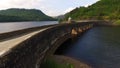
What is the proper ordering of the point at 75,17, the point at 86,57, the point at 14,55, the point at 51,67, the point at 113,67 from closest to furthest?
1. the point at 14,55
2. the point at 51,67
3. the point at 113,67
4. the point at 86,57
5. the point at 75,17

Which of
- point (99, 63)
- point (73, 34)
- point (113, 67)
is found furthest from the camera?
point (73, 34)

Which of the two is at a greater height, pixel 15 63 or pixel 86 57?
pixel 15 63

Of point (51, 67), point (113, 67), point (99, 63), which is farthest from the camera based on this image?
point (99, 63)

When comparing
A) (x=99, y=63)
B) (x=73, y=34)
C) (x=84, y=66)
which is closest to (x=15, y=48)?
(x=84, y=66)

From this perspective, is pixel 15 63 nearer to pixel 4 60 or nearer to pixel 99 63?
pixel 4 60

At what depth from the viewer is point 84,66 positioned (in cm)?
3169

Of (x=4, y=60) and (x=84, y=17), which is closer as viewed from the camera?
(x=4, y=60)

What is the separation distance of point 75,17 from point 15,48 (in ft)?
611

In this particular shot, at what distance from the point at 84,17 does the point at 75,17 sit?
39.0ft

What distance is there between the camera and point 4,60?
10398mm

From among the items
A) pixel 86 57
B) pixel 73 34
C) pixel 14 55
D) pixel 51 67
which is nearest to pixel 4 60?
pixel 14 55

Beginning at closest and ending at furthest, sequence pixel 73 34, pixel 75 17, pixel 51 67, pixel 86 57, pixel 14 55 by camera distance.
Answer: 1. pixel 14 55
2. pixel 51 67
3. pixel 86 57
4. pixel 73 34
5. pixel 75 17

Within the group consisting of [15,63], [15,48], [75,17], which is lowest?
[75,17]

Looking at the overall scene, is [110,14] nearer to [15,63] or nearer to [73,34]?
[73,34]
